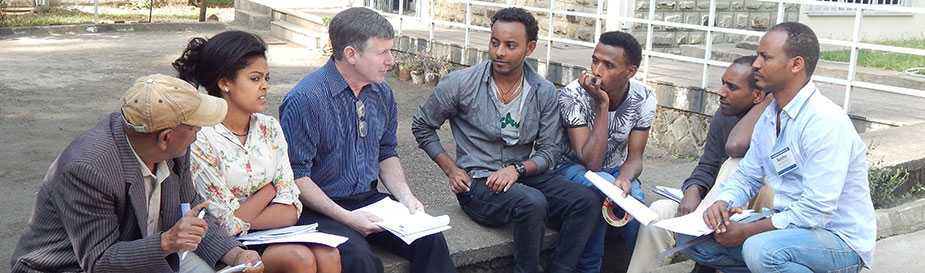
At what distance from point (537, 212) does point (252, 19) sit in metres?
14.8

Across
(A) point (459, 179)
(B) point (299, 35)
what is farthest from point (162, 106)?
(B) point (299, 35)

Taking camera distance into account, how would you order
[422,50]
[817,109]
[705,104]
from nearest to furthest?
[817,109] → [705,104] → [422,50]

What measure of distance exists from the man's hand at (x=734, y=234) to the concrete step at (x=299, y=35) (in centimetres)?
1175

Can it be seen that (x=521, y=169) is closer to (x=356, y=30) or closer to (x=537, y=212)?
(x=537, y=212)

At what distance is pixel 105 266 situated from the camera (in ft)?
10.2

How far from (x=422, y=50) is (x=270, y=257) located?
9.05 m

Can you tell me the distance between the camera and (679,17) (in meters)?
12.8

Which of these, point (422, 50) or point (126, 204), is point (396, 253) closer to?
point (126, 204)

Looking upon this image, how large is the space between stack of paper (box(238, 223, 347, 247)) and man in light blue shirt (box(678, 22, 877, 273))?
150cm

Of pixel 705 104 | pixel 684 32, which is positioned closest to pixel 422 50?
pixel 684 32

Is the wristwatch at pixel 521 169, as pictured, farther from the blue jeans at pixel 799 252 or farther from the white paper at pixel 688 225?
the blue jeans at pixel 799 252

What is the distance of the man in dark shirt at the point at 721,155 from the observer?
4.56 m

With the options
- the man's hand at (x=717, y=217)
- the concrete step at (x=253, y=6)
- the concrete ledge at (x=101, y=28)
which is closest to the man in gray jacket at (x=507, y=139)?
the man's hand at (x=717, y=217)

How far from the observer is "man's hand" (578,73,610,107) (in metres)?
4.82
